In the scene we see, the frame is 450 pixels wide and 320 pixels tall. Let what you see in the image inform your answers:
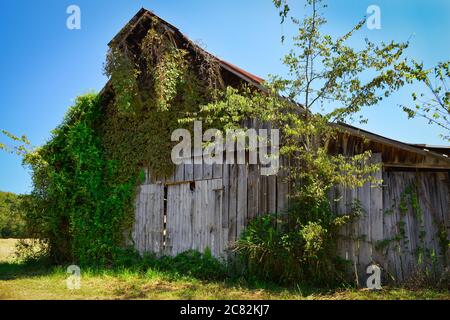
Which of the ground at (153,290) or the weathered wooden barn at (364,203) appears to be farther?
the weathered wooden barn at (364,203)

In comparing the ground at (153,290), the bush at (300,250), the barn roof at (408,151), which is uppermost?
the barn roof at (408,151)

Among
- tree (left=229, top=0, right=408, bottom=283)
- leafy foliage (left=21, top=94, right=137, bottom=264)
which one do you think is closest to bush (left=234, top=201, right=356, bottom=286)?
tree (left=229, top=0, right=408, bottom=283)

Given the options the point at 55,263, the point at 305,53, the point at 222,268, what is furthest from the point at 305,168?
the point at 55,263

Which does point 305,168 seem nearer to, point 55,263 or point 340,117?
point 340,117

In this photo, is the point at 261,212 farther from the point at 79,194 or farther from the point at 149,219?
the point at 79,194

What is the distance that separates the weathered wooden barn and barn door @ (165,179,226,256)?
0.02 metres

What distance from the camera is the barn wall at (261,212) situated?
27.9ft

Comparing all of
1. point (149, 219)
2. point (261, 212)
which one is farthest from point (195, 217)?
point (261, 212)

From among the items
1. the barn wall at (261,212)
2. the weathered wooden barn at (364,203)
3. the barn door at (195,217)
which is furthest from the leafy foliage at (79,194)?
the weathered wooden barn at (364,203)

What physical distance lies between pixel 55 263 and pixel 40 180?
264 cm

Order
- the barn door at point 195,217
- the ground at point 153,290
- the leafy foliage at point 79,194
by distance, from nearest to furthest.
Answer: the ground at point 153,290
the barn door at point 195,217
the leafy foliage at point 79,194

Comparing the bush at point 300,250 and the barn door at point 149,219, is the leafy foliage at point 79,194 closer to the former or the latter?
the barn door at point 149,219

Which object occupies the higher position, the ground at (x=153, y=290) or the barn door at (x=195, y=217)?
the barn door at (x=195, y=217)
